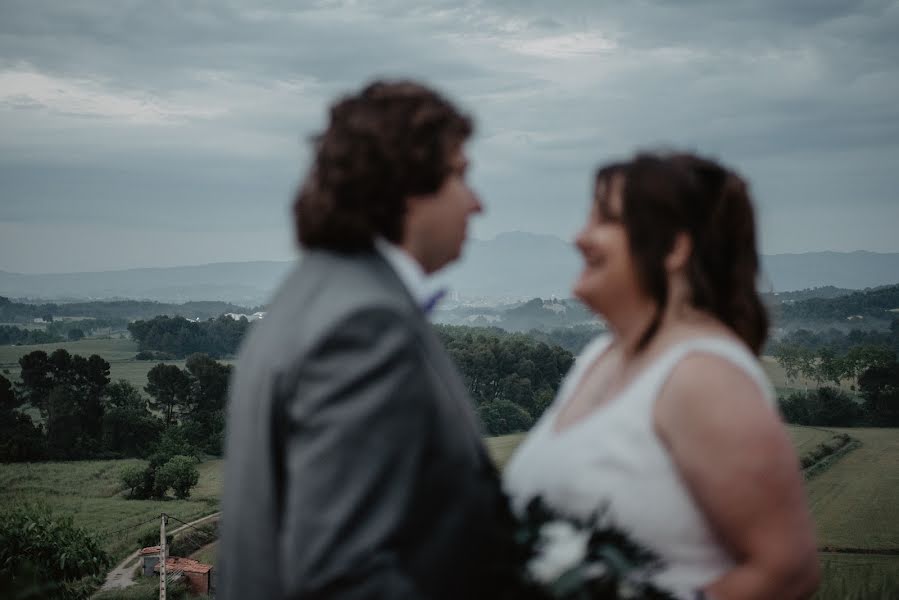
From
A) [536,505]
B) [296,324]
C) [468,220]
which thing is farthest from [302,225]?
[536,505]

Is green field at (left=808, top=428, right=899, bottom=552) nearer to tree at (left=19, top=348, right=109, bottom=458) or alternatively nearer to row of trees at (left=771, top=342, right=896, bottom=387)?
row of trees at (left=771, top=342, right=896, bottom=387)

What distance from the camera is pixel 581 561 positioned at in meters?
1.96

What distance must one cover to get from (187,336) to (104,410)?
37.8 m

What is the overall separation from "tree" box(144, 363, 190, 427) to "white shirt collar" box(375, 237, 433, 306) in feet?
260

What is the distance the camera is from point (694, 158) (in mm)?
2236

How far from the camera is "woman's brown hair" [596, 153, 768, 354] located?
218 cm

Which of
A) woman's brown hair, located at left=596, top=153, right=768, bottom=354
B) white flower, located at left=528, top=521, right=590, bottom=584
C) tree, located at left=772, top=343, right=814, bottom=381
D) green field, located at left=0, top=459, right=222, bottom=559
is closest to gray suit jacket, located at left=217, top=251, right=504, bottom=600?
white flower, located at left=528, top=521, right=590, bottom=584

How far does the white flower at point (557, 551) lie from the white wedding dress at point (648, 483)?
0.14m

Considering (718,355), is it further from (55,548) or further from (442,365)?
(55,548)

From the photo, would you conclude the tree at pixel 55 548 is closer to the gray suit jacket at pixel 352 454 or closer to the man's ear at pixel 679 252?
the gray suit jacket at pixel 352 454

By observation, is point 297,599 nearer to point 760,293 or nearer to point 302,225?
point 302,225

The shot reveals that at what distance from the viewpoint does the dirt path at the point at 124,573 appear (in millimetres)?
43822

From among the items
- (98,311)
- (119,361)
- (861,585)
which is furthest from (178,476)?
(98,311)

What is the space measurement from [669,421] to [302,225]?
1.00 metres
